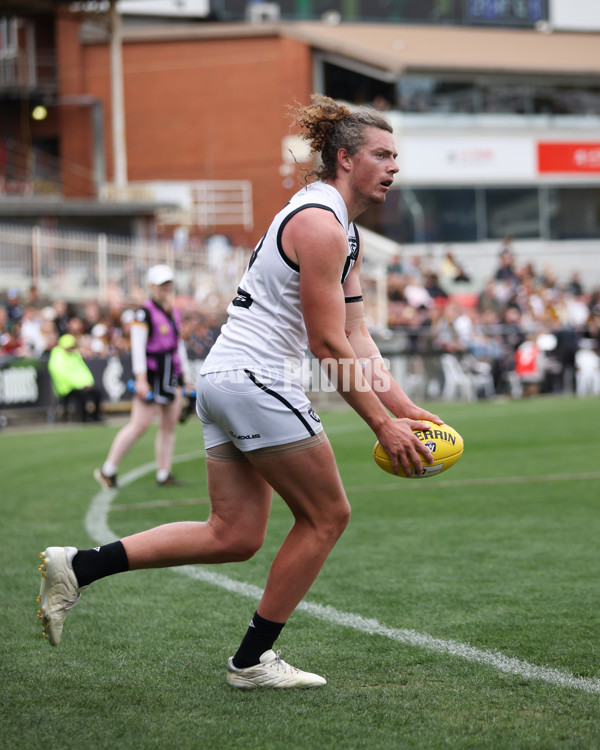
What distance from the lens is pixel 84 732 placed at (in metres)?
3.76

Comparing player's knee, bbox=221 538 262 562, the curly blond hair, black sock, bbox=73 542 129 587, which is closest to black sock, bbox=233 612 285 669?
player's knee, bbox=221 538 262 562

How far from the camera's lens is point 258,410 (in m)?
4.10

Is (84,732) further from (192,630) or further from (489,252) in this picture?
(489,252)

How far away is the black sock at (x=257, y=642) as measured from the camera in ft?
14.0

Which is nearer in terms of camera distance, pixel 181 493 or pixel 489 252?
pixel 181 493

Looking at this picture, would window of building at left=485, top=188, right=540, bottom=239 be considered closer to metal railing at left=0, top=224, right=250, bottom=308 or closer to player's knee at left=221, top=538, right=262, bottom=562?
metal railing at left=0, top=224, right=250, bottom=308

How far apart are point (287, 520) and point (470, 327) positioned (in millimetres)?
17052

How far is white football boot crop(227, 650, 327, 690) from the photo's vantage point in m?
4.25

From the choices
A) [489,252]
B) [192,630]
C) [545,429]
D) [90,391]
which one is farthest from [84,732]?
[489,252]

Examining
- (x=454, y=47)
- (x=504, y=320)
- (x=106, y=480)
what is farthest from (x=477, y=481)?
(x=454, y=47)

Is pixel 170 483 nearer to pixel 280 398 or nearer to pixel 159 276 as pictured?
pixel 159 276

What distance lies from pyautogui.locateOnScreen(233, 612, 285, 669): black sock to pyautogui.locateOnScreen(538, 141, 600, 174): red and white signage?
34228 mm

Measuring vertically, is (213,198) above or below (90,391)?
above

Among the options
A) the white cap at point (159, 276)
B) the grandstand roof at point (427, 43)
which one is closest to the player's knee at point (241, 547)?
the white cap at point (159, 276)
